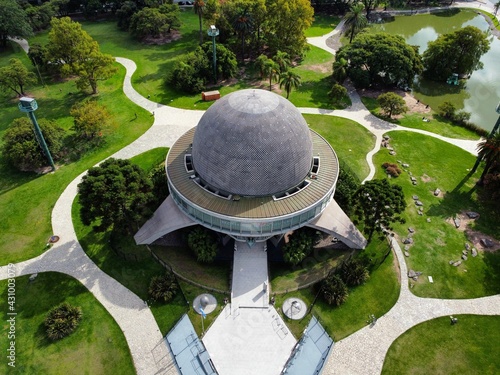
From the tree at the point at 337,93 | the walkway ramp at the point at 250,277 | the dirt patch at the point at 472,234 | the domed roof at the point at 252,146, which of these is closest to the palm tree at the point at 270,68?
the tree at the point at 337,93

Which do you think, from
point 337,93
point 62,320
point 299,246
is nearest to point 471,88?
point 337,93

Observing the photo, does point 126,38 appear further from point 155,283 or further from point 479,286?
point 479,286

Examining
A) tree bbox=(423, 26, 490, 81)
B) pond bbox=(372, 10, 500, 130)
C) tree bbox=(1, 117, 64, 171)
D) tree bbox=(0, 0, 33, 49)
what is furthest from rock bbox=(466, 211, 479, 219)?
tree bbox=(0, 0, 33, 49)

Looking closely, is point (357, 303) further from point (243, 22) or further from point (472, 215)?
point (243, 22)

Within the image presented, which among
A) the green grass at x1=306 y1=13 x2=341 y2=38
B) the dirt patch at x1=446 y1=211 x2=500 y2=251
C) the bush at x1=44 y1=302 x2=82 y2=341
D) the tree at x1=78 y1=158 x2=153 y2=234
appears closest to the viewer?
the bush at x1=44 y1=302 x2=82 y2=341

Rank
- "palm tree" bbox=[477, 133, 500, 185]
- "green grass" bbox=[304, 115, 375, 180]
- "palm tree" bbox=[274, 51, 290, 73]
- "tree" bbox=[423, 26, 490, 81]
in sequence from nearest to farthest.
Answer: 1. "palm tree" bbox=[477, 133, 500, 185]
2. "green grass" bbox=[304, 115, 375, 180]
3. "palm tree" bbox=[274, 51, 290, 73]
4. "tree" bbox=[423, 26, 490, 81]

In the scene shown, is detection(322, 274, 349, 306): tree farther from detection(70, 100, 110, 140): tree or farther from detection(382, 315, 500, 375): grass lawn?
detection(70, 100, 110, 140): tree

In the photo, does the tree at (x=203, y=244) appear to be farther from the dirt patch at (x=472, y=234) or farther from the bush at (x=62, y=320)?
the dirt patch at (x=472, y=234)
